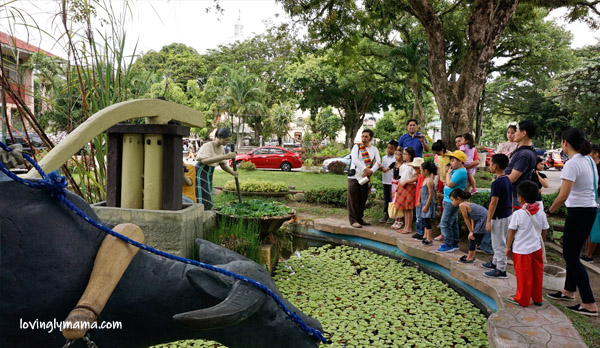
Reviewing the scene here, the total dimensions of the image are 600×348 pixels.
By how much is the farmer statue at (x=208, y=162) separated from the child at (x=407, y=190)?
8.97 ft

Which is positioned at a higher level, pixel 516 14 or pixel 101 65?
pixel 516 14

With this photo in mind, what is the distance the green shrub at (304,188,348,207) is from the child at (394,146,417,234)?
271cm

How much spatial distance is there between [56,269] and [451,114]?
8425 mm

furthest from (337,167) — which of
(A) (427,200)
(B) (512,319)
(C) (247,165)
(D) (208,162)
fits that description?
(B) (512,319)

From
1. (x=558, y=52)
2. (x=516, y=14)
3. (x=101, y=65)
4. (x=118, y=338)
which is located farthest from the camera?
(x=558, y=52)

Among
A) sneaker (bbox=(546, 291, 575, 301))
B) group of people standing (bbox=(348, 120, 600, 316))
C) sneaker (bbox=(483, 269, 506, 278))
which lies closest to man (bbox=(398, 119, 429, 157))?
group of people standing (bbox=(348, 120, 600, 316))

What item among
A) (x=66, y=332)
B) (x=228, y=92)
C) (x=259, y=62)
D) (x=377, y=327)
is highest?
(x=259, y=62)

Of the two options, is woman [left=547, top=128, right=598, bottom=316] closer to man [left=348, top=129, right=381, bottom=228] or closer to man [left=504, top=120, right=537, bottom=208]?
man [left=504, top=120, right=537, bottom=208]

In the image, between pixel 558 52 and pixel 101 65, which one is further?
pixel 558 52

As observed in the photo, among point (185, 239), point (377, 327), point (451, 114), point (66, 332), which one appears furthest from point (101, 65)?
point (451, 114)

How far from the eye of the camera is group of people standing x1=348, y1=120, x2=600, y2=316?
339 cm

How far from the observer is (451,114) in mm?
8336

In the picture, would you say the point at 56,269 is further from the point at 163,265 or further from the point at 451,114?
the point at 451,114

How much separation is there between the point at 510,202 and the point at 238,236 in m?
3.09
